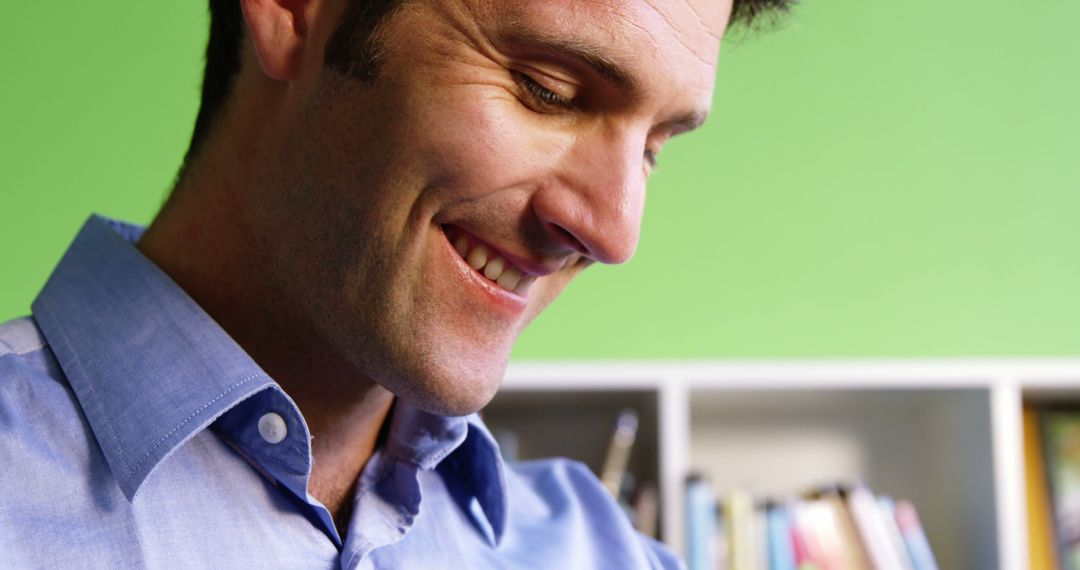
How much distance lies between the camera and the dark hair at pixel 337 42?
37.9 inches

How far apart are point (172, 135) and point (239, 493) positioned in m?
1.58

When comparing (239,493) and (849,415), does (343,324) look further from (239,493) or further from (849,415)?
(849,415)

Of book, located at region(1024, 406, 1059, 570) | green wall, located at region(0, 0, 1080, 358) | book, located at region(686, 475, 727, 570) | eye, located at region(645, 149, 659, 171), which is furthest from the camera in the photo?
green wall, located at region(0, 0, 1080, 358)

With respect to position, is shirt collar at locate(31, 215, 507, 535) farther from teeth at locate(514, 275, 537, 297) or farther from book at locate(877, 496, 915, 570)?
book at locate(877, 496, 915, 570)

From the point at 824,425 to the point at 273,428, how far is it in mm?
1507

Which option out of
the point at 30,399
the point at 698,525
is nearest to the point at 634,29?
the point at 30,399

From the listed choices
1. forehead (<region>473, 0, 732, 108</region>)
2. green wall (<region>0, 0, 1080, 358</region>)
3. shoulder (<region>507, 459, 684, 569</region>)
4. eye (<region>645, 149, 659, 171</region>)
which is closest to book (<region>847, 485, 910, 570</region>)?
green wall (<region>0, 0, 1080, 358</region>)

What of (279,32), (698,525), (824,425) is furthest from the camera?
(824,425)

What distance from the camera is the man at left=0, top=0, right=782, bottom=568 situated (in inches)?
35.6

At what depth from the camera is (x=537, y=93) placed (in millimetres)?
958

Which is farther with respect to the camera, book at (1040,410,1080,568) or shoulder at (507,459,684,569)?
book at (1040,410,1080,568)

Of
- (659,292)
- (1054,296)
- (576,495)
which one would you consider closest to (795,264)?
(659,292)

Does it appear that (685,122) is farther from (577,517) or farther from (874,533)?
(874,533)

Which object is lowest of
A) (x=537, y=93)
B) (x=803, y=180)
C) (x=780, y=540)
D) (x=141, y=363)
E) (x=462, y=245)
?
(x=780, y=540)
